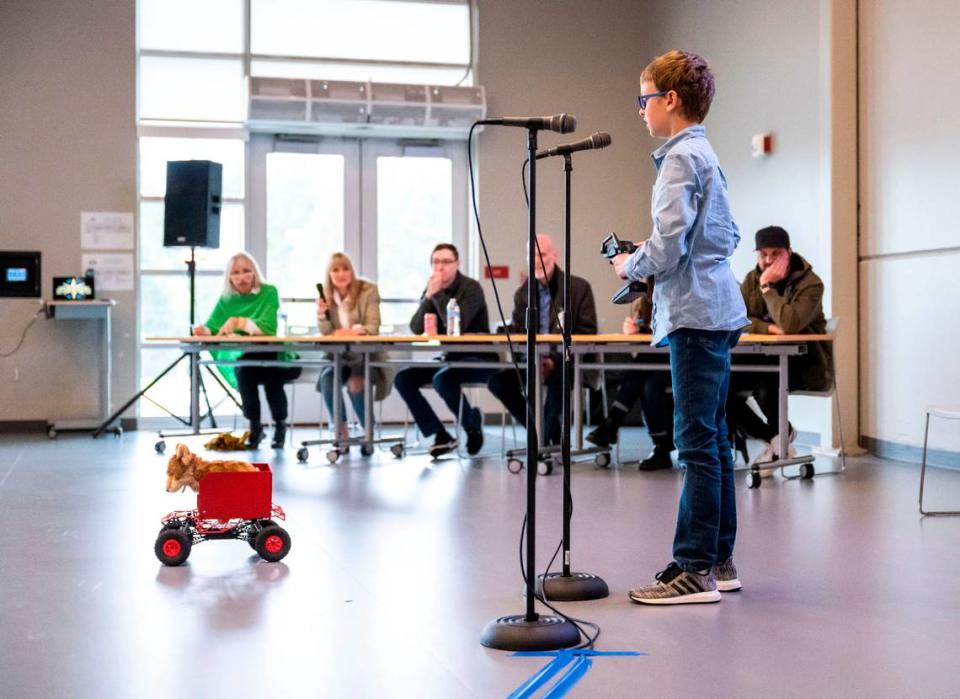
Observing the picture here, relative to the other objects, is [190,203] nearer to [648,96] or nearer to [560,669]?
[648,96]

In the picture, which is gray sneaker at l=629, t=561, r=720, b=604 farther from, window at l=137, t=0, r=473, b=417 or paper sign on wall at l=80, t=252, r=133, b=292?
paper sign on wall at l=80, t=252, r=133, b=292

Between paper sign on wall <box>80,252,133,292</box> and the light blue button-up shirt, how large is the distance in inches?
258

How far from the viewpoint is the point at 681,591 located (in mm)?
2891

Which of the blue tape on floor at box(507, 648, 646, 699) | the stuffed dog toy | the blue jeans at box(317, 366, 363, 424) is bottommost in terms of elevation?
the blue tape on floor at box(507, 648, 646, 699)

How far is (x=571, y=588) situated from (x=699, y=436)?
519 mm

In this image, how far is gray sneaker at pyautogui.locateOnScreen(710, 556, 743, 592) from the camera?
304 centimetres

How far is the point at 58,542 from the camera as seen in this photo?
383 centimetres

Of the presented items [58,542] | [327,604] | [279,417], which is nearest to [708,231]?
[327,604]

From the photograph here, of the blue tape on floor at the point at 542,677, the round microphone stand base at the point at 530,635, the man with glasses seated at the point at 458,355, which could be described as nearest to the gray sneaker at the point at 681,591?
the round microphone stand base at the point at 530,635

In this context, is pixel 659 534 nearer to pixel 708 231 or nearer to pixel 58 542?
pixel 708 231

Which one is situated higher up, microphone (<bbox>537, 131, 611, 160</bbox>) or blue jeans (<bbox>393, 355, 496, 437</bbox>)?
microphone (<bbox>537, 131, 611, 160</bbox>)

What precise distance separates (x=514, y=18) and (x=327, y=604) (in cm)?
730

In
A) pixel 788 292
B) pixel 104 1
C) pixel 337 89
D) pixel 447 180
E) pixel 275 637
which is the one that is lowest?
pixel 275 637

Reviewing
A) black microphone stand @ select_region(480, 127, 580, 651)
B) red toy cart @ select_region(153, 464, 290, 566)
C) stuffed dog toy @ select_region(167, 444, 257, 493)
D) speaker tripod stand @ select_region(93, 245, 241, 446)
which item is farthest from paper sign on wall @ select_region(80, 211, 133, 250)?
black microphone stand @ select_region(480, 127, 580, 651)
